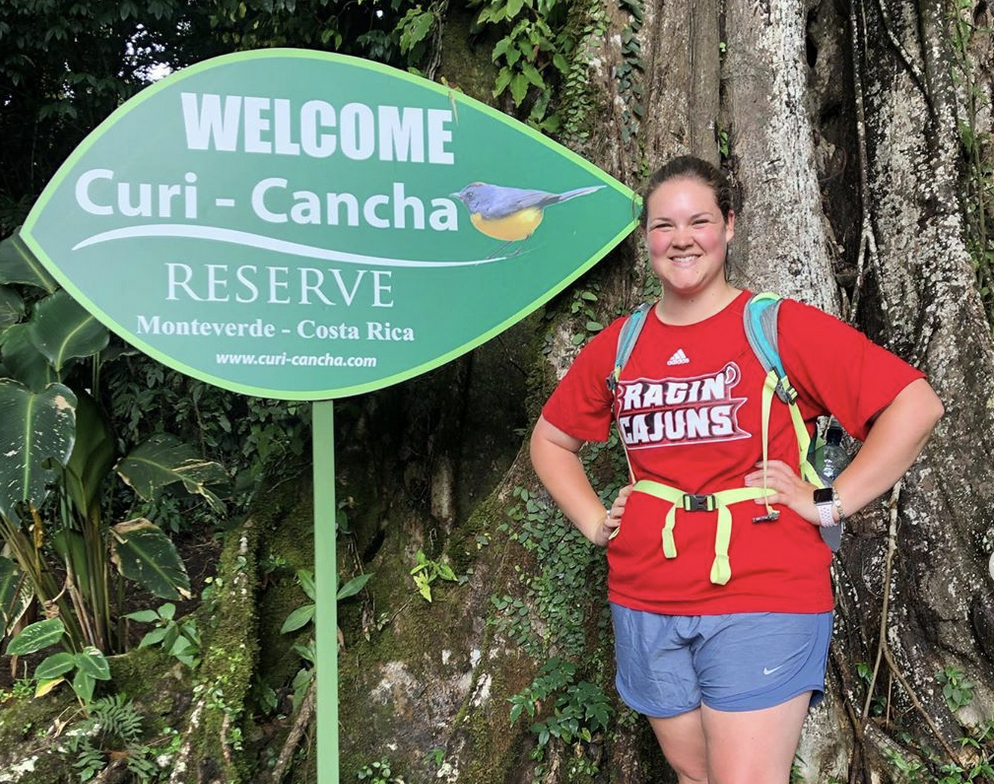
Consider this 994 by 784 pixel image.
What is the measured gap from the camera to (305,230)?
9.00ft

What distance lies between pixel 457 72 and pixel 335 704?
9.10 feet

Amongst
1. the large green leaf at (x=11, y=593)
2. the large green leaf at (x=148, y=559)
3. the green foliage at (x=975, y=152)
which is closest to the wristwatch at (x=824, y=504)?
the green foliage at (x=975, y=152)

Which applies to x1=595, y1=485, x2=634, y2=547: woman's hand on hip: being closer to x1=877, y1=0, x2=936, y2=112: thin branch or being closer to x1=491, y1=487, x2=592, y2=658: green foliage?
x1=491, y1=487, x2=592, y2=658: green foliage

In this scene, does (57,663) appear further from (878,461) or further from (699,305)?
(878,461)

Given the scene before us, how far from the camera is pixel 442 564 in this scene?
3.38 meters

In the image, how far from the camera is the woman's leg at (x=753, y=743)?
1.89 meters

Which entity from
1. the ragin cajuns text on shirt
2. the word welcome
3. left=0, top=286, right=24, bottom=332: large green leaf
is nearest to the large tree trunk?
the word welcome

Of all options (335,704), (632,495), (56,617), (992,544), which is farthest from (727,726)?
(56,617)

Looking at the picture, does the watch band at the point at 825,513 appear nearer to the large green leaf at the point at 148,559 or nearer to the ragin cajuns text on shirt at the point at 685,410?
the ragin cajuns text on shirt at the point at 685,410

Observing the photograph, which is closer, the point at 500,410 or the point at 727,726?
the point at 727,726

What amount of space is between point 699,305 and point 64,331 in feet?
7.90

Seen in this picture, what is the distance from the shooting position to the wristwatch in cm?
196

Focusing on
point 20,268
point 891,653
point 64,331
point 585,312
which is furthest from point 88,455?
point 891,653

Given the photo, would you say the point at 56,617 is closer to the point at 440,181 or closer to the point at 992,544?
the point at 440,181
